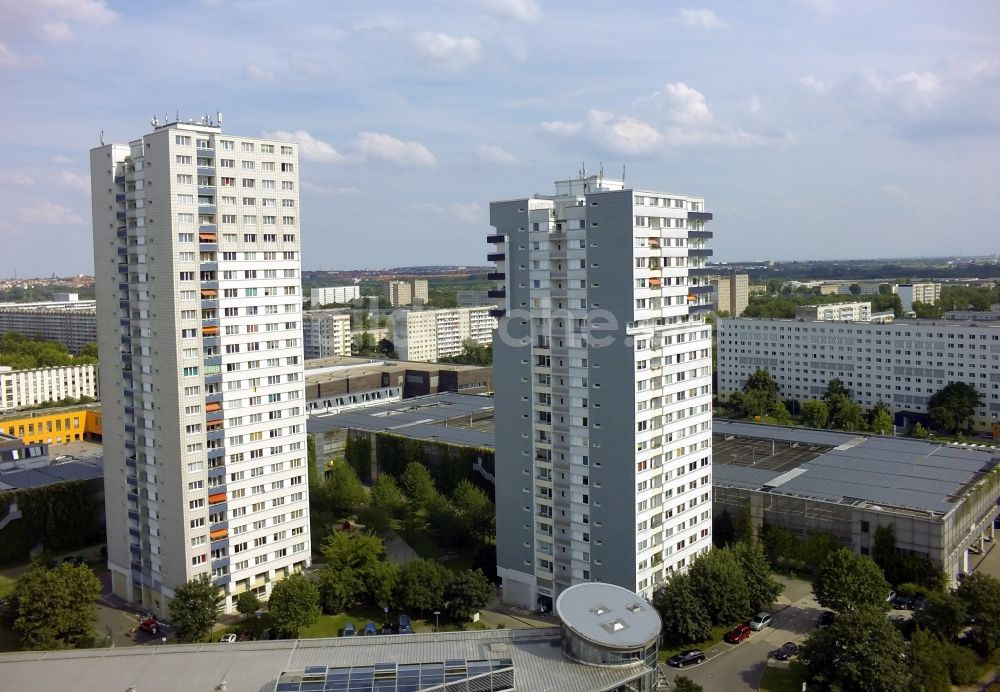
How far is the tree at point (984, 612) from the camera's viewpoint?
26.1 metres

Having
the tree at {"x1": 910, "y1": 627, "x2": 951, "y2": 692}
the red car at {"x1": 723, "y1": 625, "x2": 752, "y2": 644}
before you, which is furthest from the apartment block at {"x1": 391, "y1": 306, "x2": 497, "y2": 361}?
the tree at {"x1": 910, "y1": 627, "x2": 951, "y2": 692}

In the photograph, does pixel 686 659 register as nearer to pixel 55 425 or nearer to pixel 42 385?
pixel 55 425

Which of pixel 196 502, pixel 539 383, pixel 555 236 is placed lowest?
pixel 196 502

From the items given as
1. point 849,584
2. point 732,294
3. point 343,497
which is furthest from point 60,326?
point 849,584

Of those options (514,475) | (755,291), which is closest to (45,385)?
(514,475)

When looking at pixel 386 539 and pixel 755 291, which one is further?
pixel 755 291

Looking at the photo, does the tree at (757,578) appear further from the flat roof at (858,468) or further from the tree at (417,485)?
the tree at (417,485)

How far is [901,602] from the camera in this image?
30.7m

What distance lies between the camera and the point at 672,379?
101ft

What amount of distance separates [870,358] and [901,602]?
143ft

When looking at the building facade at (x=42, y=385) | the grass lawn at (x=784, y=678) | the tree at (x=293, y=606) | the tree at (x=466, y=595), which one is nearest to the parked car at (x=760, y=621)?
the grass lawn at (x=784, y=678)

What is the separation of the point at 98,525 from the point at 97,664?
1988cm

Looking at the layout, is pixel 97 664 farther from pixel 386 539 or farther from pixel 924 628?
pixel 924 628

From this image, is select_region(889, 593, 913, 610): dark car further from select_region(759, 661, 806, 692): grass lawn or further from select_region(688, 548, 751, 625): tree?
select_region(759, 661, 806, 692): grass lawn
